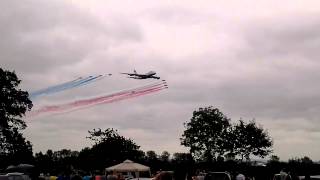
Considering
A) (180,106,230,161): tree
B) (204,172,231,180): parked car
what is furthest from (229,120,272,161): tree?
(204,172,231,180): parked car

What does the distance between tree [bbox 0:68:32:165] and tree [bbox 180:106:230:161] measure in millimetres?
16727

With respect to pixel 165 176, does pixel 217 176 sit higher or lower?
higher

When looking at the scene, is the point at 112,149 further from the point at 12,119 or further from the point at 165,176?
the point at 165,176

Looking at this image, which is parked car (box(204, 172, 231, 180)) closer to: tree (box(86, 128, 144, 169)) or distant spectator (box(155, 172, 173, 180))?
distant spectator (box(155, 172, 173, 180))

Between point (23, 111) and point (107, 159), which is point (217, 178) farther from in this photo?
point (107, 159)

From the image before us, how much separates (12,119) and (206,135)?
66.2ft

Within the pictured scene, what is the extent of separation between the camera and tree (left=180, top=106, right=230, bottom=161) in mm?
62094

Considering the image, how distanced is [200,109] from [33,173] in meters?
30.8

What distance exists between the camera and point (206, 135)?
205 ft

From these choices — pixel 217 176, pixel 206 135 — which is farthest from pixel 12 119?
pixel 217 176

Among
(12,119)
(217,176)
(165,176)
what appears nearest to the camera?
(165,176)

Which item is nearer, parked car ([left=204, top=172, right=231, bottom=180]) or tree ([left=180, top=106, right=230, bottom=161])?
parked car ([left=204, top=172, right=231, bottom=180])

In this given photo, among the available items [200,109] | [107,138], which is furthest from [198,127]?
[107,138]

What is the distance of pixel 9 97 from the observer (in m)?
62.9
